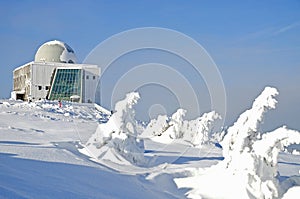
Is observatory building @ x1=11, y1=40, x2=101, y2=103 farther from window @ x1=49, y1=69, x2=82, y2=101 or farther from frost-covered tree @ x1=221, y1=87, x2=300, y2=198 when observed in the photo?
frost-covered tree @ x1=221, y1=87, x2=300, y2=198

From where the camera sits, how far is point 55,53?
6038 centimetres

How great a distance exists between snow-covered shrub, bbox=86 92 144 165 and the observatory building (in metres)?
38.8

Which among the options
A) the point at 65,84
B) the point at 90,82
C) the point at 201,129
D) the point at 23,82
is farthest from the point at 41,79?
the point at 201,129

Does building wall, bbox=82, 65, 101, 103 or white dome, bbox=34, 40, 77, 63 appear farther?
white dome, bbox=34, 40, 77, 63

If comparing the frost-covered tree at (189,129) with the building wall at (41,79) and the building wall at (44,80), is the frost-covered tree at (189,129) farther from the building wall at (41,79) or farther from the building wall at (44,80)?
the building wall at (41,79)

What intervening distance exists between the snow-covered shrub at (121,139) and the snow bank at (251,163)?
9.59 ft

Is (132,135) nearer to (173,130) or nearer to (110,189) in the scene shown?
(110,189)

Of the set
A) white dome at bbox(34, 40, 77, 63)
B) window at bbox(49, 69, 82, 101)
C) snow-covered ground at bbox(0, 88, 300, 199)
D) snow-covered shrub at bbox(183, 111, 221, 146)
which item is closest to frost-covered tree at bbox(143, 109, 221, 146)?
snow-covered shrub at bbox(183, 111, 221, 146)

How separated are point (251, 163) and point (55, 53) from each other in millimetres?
51207

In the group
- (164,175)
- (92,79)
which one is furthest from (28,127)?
(92,79)

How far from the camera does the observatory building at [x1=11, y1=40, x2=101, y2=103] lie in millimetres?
55938

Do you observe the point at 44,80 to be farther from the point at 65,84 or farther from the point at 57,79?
the point at 65,84

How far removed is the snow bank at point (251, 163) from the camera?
12.5 metres

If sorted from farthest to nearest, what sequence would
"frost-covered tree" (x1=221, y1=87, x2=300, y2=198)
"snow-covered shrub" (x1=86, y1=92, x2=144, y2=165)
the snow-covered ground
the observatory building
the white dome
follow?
1. the white dome
2. the observatory building
3. "snow-covered shrub" (x1=86, y1=92, x2=144, y2=165)
4. "frost-covered tree" (x1=221, y1=87, x2=300, y2=198)
5. the snow-covered ground
